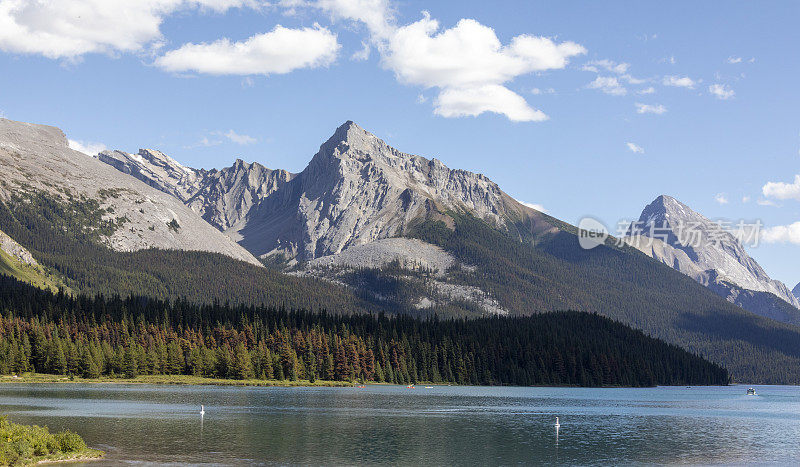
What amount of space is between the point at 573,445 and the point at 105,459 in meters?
57.7

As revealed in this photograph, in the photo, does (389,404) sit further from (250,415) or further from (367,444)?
(367,444)

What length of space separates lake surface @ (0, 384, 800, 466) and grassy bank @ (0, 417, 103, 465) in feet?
11.2

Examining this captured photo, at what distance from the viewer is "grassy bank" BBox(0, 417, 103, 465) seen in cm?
6944

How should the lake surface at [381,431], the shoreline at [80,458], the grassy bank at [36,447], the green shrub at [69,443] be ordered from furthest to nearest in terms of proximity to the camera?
the lake surface at [381,431], the green shrub at [69,443], the shoreline at [80,458], the grassy bank at [36,447]

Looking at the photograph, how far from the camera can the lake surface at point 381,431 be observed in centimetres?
8756

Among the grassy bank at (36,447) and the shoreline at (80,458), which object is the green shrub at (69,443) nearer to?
the grassy bank at (36,447)

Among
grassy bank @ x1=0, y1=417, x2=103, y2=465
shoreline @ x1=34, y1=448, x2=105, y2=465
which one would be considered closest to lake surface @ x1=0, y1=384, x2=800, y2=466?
shoreline @ x1=34, y1=448, x2=105, y2=465

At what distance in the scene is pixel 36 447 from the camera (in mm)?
73750

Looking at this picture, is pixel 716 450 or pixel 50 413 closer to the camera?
pixel 716 450

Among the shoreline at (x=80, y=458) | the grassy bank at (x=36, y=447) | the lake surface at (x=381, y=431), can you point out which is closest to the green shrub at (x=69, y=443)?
the grassy bank at (x=36, y=447)

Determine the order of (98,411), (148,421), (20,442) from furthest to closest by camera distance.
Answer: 1. (98,411)
2. (148,421)
3. (20,442)

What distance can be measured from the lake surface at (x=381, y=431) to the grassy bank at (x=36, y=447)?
11.2 ft

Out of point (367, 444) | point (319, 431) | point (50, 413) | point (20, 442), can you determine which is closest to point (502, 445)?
point (367, 444)

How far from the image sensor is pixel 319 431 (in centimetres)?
10962
